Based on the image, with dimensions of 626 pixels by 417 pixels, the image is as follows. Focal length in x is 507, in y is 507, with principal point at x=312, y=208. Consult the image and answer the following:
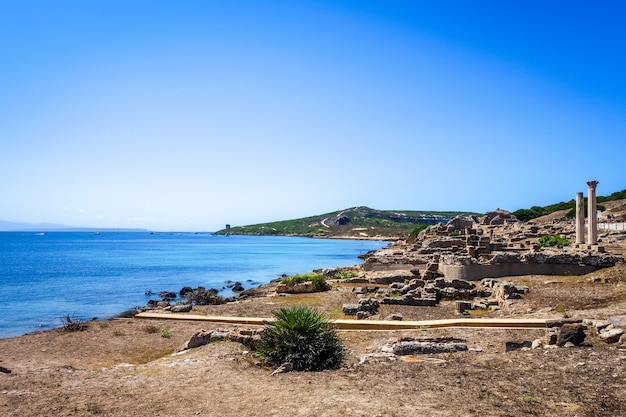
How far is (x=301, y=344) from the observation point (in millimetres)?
10648

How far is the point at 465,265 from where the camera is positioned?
27.0 metres

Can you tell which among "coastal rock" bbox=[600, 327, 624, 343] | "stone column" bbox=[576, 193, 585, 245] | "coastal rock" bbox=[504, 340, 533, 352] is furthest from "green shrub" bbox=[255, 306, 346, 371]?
"stone column" bbox=[576, 193, 585, 245]

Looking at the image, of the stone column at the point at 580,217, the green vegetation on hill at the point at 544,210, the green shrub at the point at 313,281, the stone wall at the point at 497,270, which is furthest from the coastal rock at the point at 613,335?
the green vegetation on hill at the point at 544,210

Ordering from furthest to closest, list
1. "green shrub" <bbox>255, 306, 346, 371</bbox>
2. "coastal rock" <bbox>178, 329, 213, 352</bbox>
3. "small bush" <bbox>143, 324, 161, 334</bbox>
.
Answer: "small bush" <bbox>143, 324, 161, 334</bbox>, "coastal rock" <bbox>178, 329, 213, 352</bbox>, "green shrub" <bbox>255, 306, 346, 371</bbox>

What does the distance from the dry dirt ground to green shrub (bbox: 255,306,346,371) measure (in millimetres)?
361

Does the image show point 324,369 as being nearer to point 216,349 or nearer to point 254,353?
point 254,353

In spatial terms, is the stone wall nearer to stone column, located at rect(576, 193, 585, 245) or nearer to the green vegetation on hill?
stone column, located at rect(576, 193, 585, 245)

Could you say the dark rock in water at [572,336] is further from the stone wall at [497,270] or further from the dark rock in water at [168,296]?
the dark rock in water at [168,296]

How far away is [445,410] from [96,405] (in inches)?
214

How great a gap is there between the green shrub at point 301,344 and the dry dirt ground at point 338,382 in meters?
0.36

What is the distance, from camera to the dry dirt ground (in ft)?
24.5

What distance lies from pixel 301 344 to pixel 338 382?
1.85 metres

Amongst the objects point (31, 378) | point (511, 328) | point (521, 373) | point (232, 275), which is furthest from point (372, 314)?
point (232, 275)

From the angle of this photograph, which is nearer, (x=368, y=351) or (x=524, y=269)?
(x=368, y=351)
